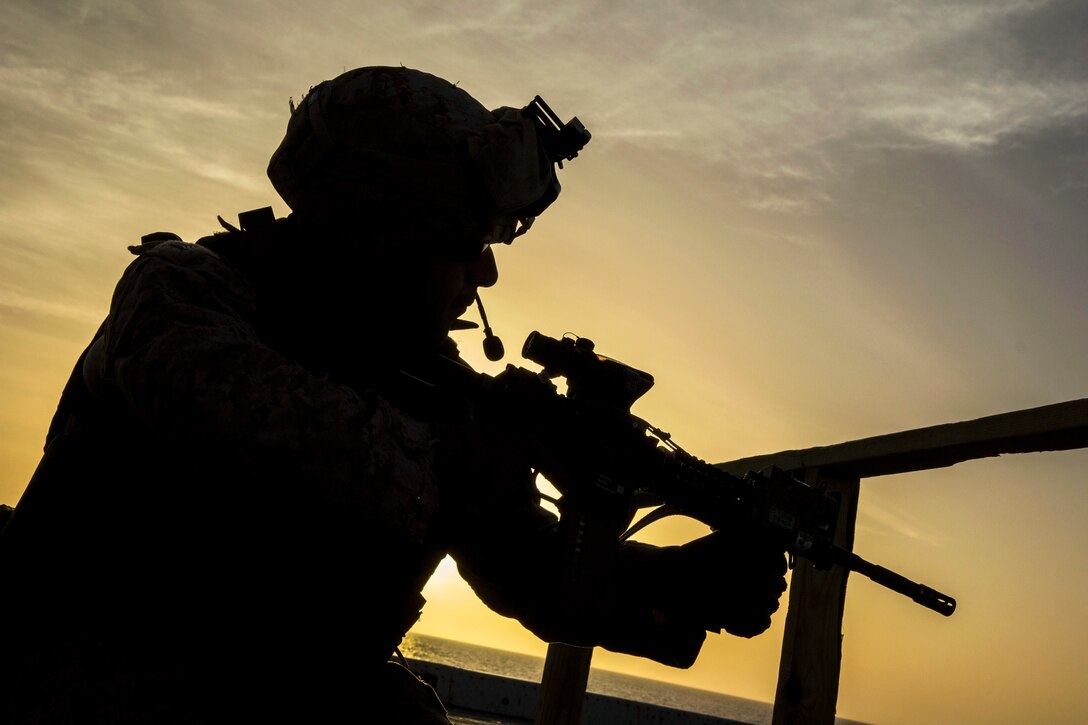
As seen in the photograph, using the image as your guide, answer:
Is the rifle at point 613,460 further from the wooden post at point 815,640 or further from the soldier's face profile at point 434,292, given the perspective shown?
the wooden post at point 815,640

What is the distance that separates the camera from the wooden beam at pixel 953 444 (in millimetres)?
2697

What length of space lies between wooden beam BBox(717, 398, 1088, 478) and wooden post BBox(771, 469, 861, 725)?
16cm

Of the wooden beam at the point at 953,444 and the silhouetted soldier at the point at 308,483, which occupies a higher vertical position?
the wooden beam at the point at 953,444

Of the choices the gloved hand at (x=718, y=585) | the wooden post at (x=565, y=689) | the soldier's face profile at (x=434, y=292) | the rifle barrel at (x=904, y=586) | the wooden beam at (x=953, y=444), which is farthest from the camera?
the wooden post at (x=565, y=689)

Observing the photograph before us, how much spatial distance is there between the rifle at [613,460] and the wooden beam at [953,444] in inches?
21.3

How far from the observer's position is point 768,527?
106 inches

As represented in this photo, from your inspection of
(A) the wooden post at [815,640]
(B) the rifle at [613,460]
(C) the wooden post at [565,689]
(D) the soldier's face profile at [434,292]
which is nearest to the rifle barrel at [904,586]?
(B) the rifle at [613,460]

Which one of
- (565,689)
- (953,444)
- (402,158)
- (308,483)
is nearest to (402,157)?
(402,158)

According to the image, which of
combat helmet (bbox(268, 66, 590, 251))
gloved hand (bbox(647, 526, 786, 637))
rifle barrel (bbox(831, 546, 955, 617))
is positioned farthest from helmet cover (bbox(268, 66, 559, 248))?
rifle barrel (bbox(831, 546, 955, 617))

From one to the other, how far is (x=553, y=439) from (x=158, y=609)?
1160mm

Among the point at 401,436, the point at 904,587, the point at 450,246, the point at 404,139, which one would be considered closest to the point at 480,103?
the point at 404,139

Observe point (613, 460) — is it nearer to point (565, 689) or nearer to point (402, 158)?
point (402, 158)

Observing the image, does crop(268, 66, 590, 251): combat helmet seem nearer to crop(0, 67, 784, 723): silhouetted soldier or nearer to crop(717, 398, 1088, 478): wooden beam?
crop(0, 67, 784, 723): silhouetted soldier

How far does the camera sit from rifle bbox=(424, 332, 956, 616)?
7.97ft
